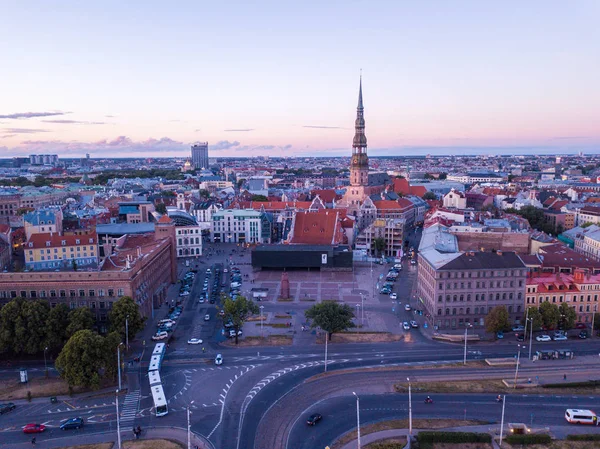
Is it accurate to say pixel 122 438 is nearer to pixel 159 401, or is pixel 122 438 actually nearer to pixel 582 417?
pixel 159 401

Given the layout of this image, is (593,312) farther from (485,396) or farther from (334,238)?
(334,238)

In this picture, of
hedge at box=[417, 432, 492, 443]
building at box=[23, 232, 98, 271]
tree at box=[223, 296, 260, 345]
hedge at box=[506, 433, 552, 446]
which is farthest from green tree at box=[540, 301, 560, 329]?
building at box=[23, 232, 98, 271]

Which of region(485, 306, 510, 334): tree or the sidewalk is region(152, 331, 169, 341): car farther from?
region(485, 306, 510, 334): tree

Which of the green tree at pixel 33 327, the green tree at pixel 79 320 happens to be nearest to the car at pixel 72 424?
the green tree at pixel 79 320

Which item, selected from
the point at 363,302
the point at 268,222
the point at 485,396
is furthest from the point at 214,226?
the point at 485,396

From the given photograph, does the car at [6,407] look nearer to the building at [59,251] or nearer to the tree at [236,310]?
the tree at [236,310]

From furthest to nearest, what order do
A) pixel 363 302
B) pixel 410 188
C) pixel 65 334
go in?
pixel 410 188 → pixel 363 302 → pixel 65 334

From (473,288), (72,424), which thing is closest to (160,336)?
(72,424)
